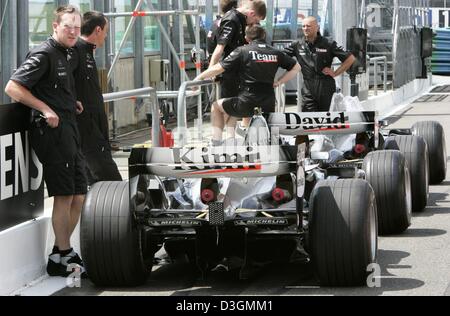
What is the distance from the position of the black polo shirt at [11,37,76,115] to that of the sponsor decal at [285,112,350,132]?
283 cm

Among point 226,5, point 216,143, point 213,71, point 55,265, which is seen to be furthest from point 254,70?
point 55,265

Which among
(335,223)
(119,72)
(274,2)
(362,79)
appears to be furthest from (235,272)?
(274,2)

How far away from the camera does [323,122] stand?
35.7 ft

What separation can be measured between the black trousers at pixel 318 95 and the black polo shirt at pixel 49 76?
17.9ft

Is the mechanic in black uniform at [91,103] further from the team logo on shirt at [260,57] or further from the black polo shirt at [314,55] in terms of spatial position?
the black polo shirt at [314,55]

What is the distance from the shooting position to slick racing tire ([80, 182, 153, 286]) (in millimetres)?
7734

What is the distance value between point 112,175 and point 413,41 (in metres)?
28.6

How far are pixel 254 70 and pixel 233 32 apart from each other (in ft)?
3.22

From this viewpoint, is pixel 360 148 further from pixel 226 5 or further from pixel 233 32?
pixel 226 5

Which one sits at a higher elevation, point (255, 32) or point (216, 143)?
point (255, 32)

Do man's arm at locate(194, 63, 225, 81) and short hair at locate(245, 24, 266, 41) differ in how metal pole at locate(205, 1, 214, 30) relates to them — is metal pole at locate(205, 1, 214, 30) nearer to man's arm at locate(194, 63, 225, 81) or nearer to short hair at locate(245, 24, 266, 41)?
short hair at locate(245, 24, 266, 41)

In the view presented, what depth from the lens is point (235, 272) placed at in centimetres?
825

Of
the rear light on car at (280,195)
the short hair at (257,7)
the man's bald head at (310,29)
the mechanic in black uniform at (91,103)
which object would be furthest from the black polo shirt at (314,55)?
the rear light on car at (280,195)
